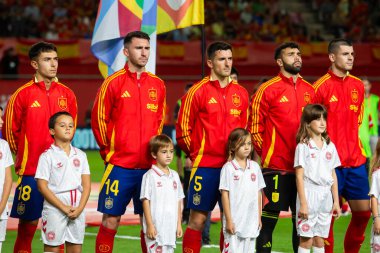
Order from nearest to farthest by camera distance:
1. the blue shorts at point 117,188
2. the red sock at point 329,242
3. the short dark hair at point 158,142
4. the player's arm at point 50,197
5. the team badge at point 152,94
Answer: the player's arm at point 50,197, the short dark hair at point 158,142, the blue shorts at point 117,188, the team badge at point 152,94, the red sock at point 329,242

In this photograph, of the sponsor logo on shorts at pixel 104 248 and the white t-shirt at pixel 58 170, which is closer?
the white t-shirt at pixel 58 170

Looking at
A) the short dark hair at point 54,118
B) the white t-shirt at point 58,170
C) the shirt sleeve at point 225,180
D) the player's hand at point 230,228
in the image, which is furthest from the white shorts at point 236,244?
the short dark hair at point 54,118

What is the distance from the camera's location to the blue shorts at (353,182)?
1074cm

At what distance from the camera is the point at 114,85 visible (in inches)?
393

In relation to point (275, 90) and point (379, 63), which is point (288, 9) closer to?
point (379, 63)

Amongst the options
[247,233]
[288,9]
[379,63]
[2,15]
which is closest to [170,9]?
[247,233]

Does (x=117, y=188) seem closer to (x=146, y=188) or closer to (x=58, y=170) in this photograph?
(x=146, y=188)

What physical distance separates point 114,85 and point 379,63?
2240 centimetres

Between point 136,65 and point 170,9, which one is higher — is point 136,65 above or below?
below

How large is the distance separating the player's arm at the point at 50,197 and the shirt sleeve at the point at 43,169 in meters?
0.04

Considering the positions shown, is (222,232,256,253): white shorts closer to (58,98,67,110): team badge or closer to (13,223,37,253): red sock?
(13,223,37,253): red sock

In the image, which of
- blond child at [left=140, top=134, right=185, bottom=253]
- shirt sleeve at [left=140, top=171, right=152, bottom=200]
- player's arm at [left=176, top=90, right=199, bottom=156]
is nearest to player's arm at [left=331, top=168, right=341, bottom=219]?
player's arm at [left=176, top=90, right=199, bottom=156]

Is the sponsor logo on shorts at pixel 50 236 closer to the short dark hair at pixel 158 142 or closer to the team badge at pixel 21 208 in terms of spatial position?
the team badge at pixel 21 208

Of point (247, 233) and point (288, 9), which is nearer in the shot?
point (247, 233)
